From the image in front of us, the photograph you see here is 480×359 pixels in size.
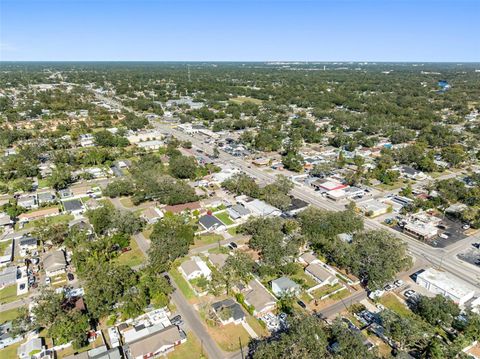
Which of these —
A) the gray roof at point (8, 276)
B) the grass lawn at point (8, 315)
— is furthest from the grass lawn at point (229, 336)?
the gray roof at point (8, 276)

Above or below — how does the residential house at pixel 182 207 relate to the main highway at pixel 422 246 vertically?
above

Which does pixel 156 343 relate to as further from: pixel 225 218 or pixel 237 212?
pixel 237 212

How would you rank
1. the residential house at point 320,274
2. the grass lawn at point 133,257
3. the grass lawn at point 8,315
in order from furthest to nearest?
the grass lawn at point 133,257 < the residential house at point 320,274 < the grass lawn at point 8,315

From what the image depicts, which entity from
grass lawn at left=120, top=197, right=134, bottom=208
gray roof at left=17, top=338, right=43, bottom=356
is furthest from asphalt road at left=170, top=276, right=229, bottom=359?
grass lawn at left=120, top=197, right=134, bottom=208

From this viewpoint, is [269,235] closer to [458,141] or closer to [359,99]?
[458,141]

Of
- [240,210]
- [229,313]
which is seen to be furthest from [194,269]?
[240,210]

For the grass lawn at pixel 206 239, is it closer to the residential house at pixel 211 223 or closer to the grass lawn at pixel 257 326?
the residential house at pixel 211 223

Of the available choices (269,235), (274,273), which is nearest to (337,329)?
(274,273)
